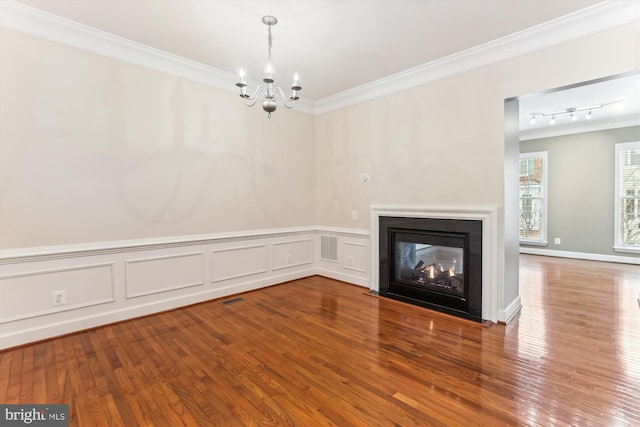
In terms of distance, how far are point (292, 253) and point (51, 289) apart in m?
2.95

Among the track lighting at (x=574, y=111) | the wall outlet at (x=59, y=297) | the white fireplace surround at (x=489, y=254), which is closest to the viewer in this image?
the wall outlet at (x=59, y=297)

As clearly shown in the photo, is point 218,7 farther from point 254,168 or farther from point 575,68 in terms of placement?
point 575,68

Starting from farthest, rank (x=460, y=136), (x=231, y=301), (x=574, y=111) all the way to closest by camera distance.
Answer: (x=574, y=111)
(x=231, y=301)
(x=460, y=136)

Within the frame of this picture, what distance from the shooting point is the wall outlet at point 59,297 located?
9.41ft

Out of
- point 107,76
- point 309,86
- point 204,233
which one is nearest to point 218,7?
point 107,76

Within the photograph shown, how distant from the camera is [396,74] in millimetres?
3928

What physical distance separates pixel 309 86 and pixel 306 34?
1375 mm

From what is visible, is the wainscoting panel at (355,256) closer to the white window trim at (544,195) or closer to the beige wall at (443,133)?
the beige wall at (443,133)

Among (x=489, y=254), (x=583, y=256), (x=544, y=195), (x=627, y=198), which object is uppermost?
(x=544, y=195)

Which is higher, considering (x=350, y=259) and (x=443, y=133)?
(x=443, y=133)

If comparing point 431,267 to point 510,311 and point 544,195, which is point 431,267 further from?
point 544,195

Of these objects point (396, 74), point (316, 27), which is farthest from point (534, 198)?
point (316, 27)

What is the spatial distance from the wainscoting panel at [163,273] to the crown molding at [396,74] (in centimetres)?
221

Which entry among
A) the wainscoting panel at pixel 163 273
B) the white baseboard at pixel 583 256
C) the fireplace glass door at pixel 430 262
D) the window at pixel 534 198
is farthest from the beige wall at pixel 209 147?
the window at pixel 534 198
